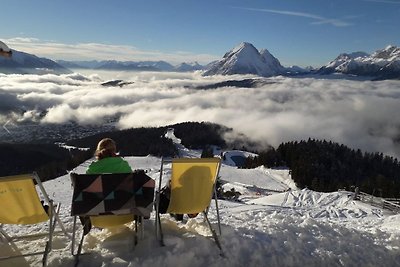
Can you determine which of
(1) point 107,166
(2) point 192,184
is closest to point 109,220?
(1) point 107,166

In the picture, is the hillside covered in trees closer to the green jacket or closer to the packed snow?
the packed snow

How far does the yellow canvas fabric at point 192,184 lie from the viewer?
22.6 ft

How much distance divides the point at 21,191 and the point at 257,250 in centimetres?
377

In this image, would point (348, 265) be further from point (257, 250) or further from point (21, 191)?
point (21, 191)

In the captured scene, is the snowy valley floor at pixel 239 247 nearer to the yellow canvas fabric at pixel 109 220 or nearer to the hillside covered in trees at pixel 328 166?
the yellow canvas fabric at pixel 109 220

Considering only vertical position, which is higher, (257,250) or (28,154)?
(257,250)

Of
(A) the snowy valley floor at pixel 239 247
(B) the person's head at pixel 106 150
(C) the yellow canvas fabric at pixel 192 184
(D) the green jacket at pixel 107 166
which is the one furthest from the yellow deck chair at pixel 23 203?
(C) the yellow canvas fabric at pixel 192 184

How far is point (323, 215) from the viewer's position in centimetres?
1891

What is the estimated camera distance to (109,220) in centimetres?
675

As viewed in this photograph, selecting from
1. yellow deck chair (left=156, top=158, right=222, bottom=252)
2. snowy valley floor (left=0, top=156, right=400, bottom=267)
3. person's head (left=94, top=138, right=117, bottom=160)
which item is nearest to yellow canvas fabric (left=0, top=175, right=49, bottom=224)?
snowy valley floor (left=0, top=156, right=400, bottom=267)

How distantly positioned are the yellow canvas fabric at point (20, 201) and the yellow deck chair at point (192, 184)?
1934 mm

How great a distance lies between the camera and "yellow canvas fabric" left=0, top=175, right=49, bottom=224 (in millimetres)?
6109

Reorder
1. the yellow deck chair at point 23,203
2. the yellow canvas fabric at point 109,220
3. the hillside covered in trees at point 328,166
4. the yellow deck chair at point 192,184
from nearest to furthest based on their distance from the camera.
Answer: the yellow deck chair at point 23,203 < the yellow canvas fabric at point 109,220 < the yellow deck chair at point 192,184 < the hillside covered in trees at point 328,166

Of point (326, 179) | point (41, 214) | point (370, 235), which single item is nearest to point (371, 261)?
point (370, 235)
